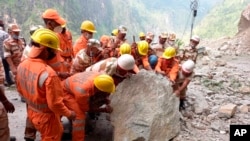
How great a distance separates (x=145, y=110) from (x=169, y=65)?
1.41 meters

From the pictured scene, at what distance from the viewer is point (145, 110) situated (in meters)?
4.40

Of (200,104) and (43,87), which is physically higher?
(43,87)

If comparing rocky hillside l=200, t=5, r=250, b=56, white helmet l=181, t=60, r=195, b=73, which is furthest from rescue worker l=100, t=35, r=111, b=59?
rocky hillside l=200, t=5, r=250, b=56

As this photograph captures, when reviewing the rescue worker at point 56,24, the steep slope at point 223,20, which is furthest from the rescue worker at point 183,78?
the steep slope at point 223,20

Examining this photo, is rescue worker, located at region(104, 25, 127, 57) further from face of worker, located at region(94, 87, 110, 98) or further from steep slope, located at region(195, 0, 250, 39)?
steep slope, located at region(195, 0, 250, 39)

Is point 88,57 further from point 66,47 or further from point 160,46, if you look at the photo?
point 160,46

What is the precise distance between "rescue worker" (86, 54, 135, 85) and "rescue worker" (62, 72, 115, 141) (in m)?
0.36

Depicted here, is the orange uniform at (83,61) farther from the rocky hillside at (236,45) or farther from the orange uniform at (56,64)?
the rocky hillside at (236,45)

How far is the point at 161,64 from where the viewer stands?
18.3 feet

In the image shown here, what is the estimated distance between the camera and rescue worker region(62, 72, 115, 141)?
12.6ft

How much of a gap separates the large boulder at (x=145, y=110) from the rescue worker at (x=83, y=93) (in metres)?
0.38

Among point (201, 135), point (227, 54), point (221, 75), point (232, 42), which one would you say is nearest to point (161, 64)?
point (201, 135)

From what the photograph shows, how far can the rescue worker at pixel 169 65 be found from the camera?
5.36 metres

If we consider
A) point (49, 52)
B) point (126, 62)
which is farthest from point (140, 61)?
point (49, 52)
